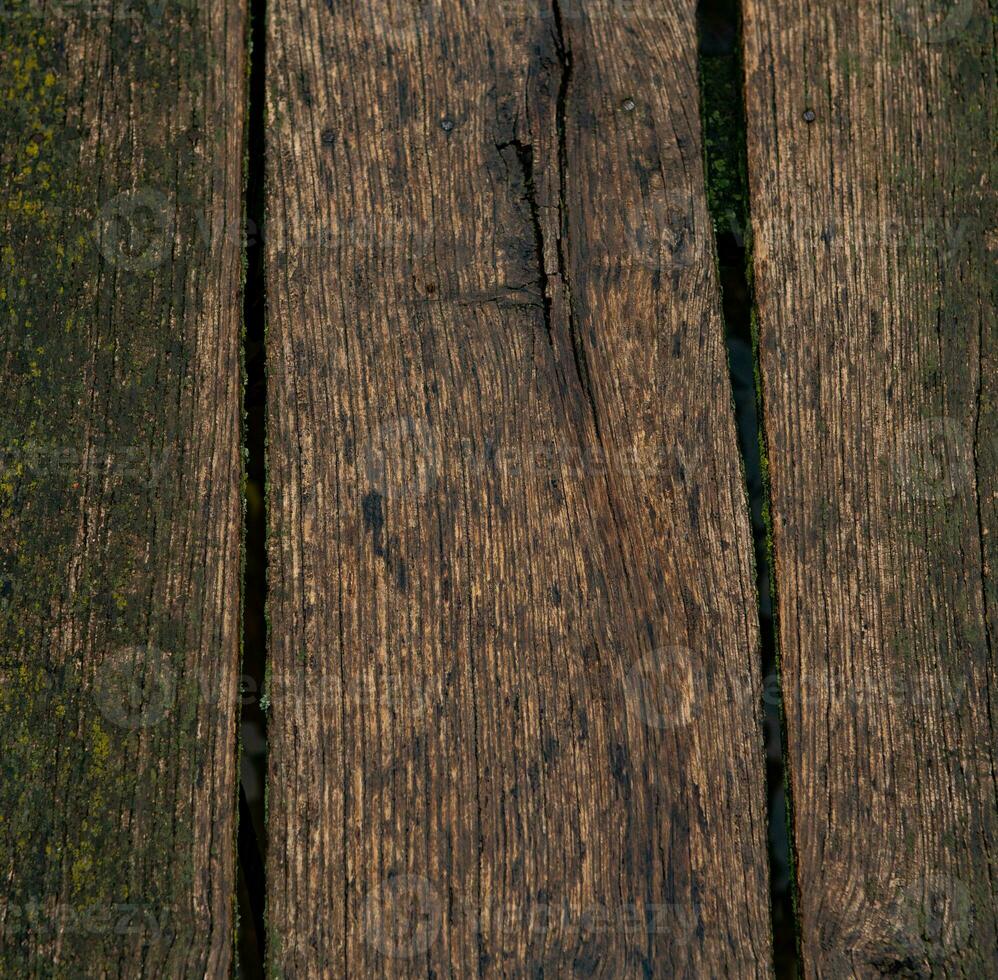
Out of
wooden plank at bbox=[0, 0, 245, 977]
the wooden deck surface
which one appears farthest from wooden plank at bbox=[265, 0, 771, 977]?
wooden plank at bbox=[0, 0, 245, 977]

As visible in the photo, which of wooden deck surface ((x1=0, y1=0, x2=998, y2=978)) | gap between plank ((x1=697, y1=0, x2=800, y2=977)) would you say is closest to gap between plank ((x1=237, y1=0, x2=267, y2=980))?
wooden deck surface ((x1=0, y1=0, x2=998, y2=978))

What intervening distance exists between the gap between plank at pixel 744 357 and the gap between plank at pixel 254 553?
0.88 meters

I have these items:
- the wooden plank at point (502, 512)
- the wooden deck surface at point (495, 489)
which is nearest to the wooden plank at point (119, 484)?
the wooden deck surface at point (495, 489)

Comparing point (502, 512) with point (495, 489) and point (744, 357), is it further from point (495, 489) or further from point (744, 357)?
point (744, 357)

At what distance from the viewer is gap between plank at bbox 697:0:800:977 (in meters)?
1.74

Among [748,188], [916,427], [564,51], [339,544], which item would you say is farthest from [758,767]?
[564,51]

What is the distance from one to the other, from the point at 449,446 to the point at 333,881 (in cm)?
79

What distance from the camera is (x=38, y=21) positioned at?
1854 mm

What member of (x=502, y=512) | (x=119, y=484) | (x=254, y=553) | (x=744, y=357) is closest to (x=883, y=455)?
(x=744, y=357)

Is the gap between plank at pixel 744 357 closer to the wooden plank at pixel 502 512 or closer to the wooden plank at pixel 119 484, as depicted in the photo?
the wooden plank at pixel 502 512

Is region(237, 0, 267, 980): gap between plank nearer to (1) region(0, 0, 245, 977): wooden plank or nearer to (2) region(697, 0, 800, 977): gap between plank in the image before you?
(1) region(0, 0, 245, 977): wooden plank

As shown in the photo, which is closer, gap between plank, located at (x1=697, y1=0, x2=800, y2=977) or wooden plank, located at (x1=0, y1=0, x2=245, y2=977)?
wooden plank, located at (x1=0, y1=0, x2=245, y2=977)

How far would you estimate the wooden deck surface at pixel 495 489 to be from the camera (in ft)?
5.42

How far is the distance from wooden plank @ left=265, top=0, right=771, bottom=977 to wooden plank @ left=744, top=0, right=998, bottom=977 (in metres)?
0.12
